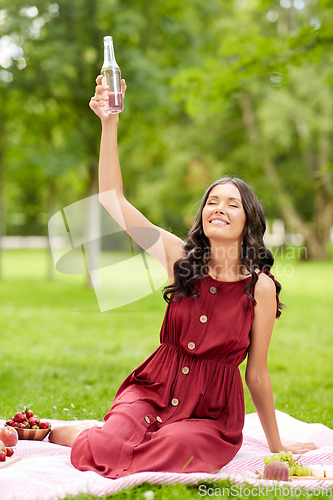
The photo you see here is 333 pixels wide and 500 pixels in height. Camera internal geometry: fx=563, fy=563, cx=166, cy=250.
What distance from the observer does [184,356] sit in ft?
10.9

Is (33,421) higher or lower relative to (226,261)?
lower

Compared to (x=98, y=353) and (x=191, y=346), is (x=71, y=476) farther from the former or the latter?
(x=98, y=353)

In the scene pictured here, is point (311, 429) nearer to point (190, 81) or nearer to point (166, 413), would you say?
point (166, 413)

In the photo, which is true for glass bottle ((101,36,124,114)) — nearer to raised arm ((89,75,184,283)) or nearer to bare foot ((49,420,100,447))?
raised arm ((89,75,184,283))

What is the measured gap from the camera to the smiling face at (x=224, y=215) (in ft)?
10.7

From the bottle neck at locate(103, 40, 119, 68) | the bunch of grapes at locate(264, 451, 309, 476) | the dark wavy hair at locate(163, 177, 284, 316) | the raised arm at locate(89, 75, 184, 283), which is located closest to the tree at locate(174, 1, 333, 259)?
the dark wavy hair at locate(163, 177, 284, 316)

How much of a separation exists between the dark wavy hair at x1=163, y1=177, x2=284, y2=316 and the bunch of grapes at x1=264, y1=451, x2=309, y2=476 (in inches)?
34.6

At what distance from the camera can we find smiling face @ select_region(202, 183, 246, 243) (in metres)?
3.25

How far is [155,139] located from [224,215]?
1606cm

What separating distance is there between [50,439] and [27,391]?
180cm

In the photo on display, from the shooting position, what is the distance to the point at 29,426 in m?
3.81

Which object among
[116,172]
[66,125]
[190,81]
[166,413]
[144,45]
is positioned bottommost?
[166,413]

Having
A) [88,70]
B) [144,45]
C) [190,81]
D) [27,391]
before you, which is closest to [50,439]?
[27,391]

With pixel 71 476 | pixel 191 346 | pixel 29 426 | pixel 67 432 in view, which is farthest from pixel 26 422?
pixel 191 346
